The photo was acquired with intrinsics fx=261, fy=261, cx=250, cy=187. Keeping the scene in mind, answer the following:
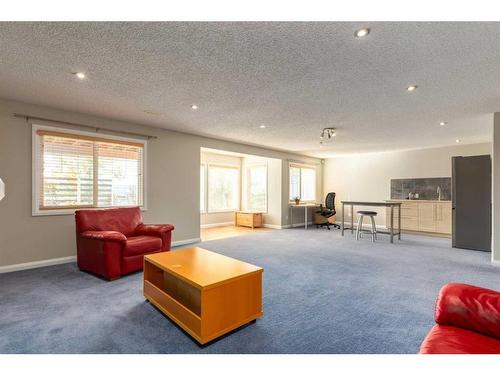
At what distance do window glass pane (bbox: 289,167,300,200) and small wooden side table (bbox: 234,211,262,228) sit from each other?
1303 mm

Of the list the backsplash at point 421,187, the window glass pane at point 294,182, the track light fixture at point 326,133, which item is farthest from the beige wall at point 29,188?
the backsplash at point 421,187

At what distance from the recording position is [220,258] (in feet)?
8.70

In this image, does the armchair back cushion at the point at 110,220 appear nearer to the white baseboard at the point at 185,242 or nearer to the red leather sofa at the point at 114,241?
the red leather sofa at the point at 114,241

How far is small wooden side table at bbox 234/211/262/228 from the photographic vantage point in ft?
25.9

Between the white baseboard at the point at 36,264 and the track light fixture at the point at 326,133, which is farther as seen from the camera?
the track light fixture at the point at 326,133

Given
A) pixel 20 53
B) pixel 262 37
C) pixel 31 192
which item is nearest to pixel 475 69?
pixel 262 37

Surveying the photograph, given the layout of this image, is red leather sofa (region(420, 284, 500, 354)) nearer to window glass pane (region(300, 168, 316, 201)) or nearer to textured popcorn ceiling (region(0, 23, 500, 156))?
textured popcorn ceiling (region(0, 23, 500, 156))

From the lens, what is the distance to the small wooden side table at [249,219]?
7883 millimetres

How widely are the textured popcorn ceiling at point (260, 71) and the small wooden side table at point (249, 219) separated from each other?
12.6 feet

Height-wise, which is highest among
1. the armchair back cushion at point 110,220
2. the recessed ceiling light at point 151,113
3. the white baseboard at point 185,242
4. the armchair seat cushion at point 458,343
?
the recessed ceiling light at point 151,113

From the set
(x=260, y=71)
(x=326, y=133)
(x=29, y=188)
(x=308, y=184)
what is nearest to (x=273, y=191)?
(x=308, y=184)

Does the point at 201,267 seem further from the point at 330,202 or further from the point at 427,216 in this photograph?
the point at 427,216

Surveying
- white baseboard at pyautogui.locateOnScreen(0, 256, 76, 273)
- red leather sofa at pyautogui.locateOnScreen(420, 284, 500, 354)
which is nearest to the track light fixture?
red leather sofa at pyautogui.locateOnScreen(420, 284, 500, 354)

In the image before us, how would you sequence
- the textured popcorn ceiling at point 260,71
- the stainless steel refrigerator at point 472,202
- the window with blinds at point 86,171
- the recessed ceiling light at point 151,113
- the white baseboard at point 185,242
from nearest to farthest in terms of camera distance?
1. the textured popcorn ceiling at point 260,71
2. the window with blinds at point 86,171
3. the recessed ceiling light at point 151,113
4. the stainless steel refrigerator at point 472,202
5. the white baseboard at point 185,242
